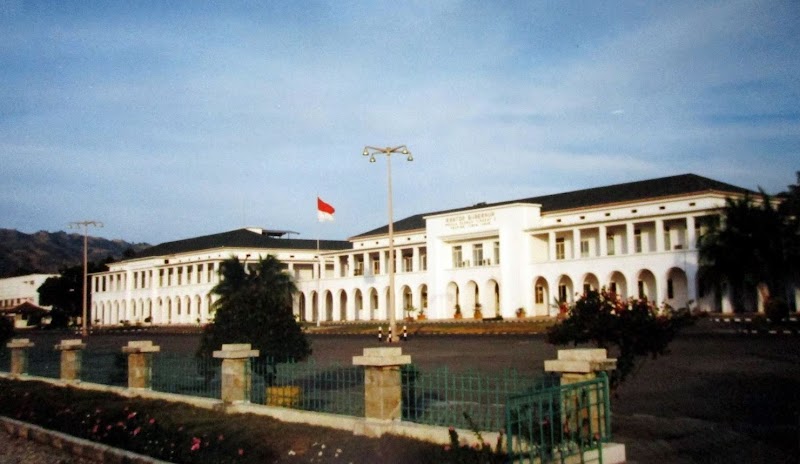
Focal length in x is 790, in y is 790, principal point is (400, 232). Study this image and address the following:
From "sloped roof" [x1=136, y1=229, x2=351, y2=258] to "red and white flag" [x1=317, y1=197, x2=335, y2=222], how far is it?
1276 inches

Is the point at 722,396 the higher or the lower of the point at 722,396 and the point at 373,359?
the lower

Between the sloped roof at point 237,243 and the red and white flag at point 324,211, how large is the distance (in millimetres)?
32406

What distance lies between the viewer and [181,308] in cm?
8775

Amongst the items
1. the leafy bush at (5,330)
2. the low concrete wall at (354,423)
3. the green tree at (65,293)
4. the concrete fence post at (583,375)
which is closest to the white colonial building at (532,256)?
the green tree at (65,293)

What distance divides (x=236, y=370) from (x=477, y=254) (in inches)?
1895

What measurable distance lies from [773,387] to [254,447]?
1062cm

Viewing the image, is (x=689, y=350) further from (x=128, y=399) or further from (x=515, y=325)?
(x=515, y=325)

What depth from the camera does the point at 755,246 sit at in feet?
130

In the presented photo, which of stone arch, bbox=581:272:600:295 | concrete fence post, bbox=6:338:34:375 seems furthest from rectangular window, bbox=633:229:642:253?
concrete fence post, bbox=6:338:34:375

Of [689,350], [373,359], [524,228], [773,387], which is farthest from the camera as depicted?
[524,228]

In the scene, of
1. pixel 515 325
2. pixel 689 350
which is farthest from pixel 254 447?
pixel 515 325

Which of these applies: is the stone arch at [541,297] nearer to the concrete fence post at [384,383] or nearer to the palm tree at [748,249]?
the palm tree at [748,249]

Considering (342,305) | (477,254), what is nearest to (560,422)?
(477,254)

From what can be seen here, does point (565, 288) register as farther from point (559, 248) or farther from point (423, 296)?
point (423, 296)
